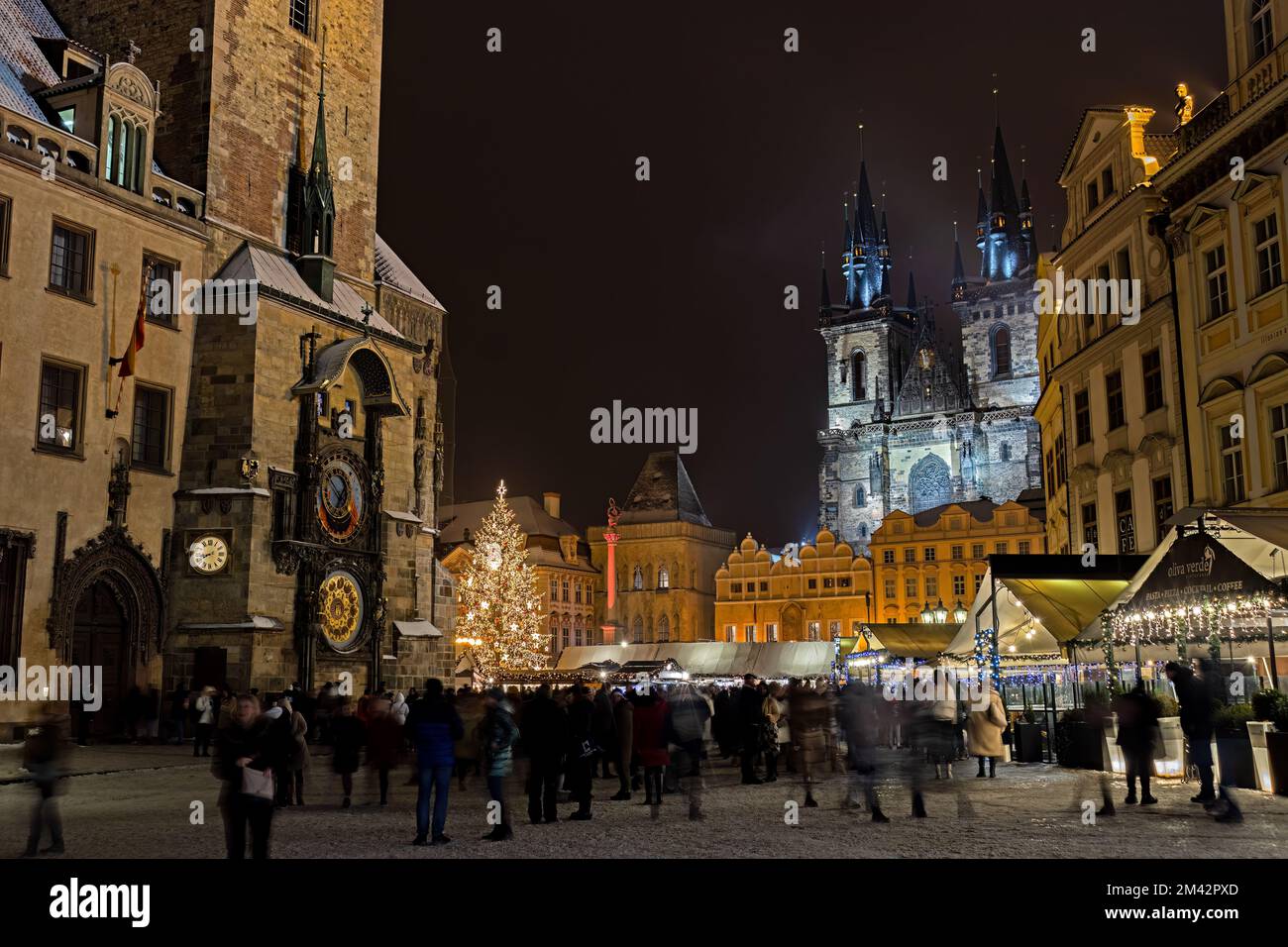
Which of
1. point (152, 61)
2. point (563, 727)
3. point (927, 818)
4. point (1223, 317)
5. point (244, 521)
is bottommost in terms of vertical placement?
point (927, 818)

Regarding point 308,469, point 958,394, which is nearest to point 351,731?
point 308,469

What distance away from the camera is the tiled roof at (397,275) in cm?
3756

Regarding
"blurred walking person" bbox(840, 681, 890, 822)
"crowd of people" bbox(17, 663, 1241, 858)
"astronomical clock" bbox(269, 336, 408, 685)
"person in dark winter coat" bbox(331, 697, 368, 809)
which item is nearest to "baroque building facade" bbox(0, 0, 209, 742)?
"astronomical clock" bbox(269, 336, 408, 685)

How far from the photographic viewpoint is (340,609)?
2988 cm

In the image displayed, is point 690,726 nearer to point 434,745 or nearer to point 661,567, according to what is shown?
point 434,745

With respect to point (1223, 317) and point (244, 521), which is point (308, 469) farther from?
point (1223, 317)

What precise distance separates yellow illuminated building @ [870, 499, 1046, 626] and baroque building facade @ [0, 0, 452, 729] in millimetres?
51206

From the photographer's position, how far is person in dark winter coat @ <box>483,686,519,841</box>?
13.0 metres

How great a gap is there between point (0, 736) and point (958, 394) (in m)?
84.9

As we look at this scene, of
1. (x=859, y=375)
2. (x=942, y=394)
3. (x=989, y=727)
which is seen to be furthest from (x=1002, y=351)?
(x=989, y=727)

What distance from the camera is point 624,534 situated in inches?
3863

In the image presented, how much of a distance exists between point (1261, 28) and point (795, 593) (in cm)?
6632

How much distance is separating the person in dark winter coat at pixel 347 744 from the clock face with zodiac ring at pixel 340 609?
39.9 feet

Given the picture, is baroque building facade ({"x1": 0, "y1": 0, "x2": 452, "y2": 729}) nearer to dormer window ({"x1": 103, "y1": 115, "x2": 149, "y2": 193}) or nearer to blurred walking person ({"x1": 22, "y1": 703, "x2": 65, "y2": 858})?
dormer window ({"x1": 103, "y1": 115, "x2": 149, "y2": 193})
